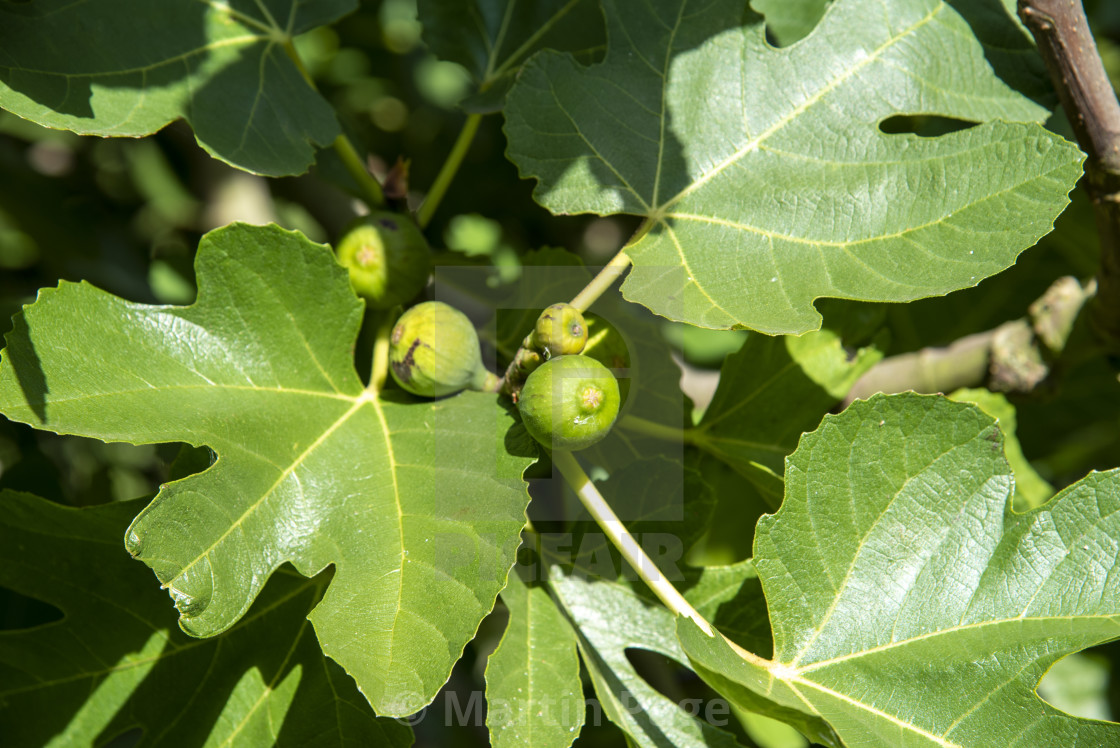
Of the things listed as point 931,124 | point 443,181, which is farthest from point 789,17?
point 443,181

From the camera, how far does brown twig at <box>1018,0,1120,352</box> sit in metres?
1.36

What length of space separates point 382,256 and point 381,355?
6.7 inches

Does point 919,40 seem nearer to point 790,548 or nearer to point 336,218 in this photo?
point 790,548

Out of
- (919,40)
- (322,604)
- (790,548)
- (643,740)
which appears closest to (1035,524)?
(790,548)

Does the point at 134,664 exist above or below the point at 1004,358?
below

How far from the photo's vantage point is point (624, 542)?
50.6 inches

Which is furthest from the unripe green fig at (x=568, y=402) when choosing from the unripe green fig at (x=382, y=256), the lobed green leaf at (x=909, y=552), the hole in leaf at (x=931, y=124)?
the hole in leaf at (x=931, y=124)

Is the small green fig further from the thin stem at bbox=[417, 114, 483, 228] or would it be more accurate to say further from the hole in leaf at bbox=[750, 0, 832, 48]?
the hole in leaf at bbox=[750, 0, 832, 48]

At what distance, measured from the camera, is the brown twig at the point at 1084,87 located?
1.36 m

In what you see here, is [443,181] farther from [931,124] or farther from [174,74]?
[931,124]

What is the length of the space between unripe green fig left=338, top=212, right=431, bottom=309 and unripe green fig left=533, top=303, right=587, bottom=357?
357 millimetres

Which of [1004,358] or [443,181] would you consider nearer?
[443,181]

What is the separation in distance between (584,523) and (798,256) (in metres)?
0.60

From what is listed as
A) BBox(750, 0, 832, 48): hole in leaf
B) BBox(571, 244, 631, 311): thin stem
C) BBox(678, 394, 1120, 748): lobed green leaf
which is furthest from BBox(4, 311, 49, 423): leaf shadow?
BBox(750, 0, 832, 48): hole in leaf
